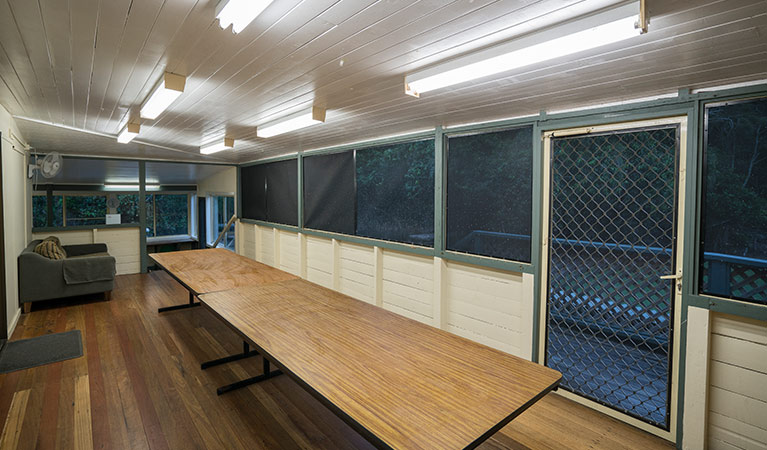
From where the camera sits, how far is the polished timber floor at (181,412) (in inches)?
89.0

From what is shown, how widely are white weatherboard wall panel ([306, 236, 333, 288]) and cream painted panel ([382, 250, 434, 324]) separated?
1.17 meters

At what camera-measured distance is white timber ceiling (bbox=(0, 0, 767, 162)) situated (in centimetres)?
140

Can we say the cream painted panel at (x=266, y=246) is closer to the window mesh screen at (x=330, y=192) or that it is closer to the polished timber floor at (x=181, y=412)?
the window mesh screen at (x=330, y=192)

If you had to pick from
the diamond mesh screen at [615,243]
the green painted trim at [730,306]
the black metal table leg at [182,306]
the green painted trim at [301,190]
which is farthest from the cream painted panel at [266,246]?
the green painted trim at [730,306]

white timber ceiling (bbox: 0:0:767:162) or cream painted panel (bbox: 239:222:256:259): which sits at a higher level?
white timber ceiling (bbox: 0:0:767:162)

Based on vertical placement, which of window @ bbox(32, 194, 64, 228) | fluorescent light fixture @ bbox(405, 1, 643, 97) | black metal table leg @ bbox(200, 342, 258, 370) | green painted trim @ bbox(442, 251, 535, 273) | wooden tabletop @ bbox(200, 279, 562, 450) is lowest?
black metal table leg @ bbox(200, 342, 258, 370)

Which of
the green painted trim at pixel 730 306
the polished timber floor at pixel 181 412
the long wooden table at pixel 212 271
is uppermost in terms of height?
the green painted trim at pixel 730 306

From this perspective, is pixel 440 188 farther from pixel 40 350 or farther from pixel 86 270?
pixel 86 270

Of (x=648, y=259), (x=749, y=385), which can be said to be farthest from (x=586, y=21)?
(x=749, y=385)

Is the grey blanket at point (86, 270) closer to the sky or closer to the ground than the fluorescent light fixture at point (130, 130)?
closer to the ground

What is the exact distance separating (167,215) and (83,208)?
1.95 m

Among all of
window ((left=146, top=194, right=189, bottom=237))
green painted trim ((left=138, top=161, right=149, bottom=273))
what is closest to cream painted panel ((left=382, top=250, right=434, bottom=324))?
green painted trim ((left=138, top=161, right=149, bottom=273))

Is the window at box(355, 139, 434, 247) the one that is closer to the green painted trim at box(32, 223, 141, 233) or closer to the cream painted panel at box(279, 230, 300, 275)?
the cream painted panel at box(279, 230, 300, 275)

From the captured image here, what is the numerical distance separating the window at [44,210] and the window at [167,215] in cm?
192
